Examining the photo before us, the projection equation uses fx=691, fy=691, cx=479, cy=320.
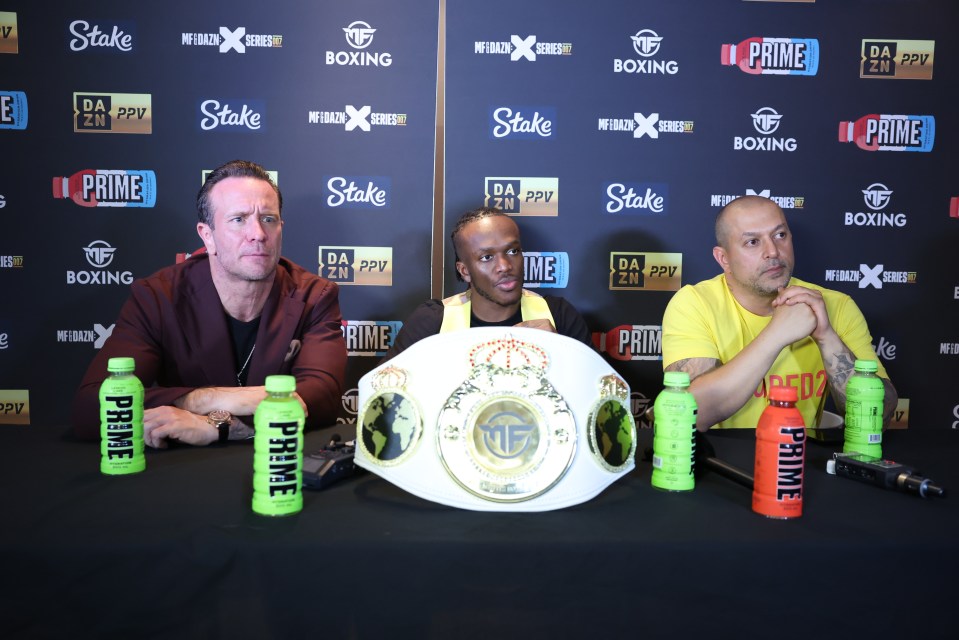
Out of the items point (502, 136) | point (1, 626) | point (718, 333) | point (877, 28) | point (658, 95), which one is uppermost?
point (877, 28)

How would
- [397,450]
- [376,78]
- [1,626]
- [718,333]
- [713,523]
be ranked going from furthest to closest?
[376,78], [718,333], [397,450], [713,523], [1,626]

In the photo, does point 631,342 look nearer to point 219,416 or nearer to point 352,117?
point 352,117

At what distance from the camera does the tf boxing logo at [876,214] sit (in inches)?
131

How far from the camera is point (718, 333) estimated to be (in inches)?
89.5

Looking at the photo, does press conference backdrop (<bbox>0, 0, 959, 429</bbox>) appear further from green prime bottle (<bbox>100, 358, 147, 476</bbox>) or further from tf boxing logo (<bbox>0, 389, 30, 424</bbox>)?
green prime bottle (<bbox>100, 358, 147, 476</bbox>)

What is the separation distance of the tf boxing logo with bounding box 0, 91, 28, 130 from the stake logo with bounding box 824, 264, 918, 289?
3863 millimetres

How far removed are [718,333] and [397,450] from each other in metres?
1.39

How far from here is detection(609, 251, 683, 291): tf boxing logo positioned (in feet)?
10.9

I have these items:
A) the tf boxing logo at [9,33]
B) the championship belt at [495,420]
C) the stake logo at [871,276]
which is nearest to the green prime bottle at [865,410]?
the championship belt at [495,420]

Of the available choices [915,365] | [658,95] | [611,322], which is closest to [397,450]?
[611,322]

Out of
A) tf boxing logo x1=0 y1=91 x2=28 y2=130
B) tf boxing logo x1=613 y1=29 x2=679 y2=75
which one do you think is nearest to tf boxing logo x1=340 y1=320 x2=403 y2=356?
tf boxing logo x1=613 y1=29 x2=679 y2=75

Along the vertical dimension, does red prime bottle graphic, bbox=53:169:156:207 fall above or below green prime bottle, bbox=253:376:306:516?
above

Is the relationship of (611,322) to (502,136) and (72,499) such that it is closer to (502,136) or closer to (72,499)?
(502,136)

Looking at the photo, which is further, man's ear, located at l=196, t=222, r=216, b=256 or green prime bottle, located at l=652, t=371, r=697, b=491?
man's ear, located at l=196, t=222, r=216, b=256
